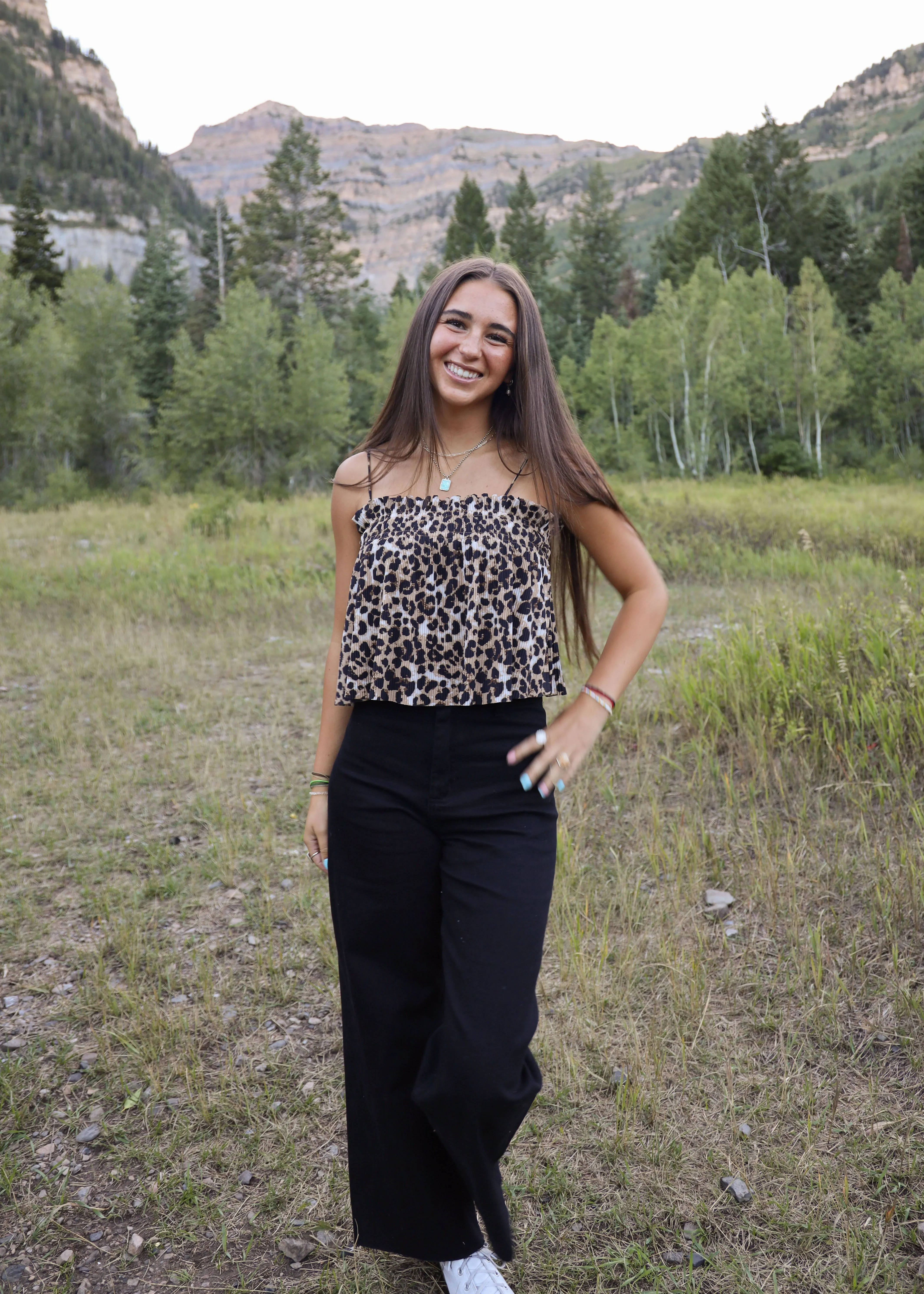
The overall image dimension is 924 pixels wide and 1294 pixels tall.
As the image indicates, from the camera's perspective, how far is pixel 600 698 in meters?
1.87

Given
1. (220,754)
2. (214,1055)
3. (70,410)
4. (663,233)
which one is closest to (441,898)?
(214,1055)

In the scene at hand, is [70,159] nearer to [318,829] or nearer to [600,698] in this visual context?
[318,829]

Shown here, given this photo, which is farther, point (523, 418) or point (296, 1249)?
point (296, 1249)

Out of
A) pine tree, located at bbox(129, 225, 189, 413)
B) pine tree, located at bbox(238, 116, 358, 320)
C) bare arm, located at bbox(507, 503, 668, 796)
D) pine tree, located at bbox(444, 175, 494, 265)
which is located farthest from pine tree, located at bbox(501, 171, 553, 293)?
bare arm, located at bbox(507, 503, 668, 796)

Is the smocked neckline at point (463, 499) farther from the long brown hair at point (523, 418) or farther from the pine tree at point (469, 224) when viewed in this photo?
the pine tree at point (469, 224)

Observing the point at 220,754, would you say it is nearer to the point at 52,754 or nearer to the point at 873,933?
the point at 52,754

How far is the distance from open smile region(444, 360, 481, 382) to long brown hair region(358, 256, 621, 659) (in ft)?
0.26

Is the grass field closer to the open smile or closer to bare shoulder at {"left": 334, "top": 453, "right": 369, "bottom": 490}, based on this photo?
bare shoulder at {"left": 334, "top": 453, "right": 369, "bottom": 490}

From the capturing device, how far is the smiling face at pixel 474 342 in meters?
1.95

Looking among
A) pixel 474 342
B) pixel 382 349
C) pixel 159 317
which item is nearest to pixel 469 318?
pixel 474 342

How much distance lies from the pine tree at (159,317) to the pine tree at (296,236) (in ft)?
16.6

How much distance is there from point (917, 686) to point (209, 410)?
29630 millimetres

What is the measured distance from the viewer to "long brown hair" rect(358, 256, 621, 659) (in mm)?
1920

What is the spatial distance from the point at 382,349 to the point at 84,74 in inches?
7397
